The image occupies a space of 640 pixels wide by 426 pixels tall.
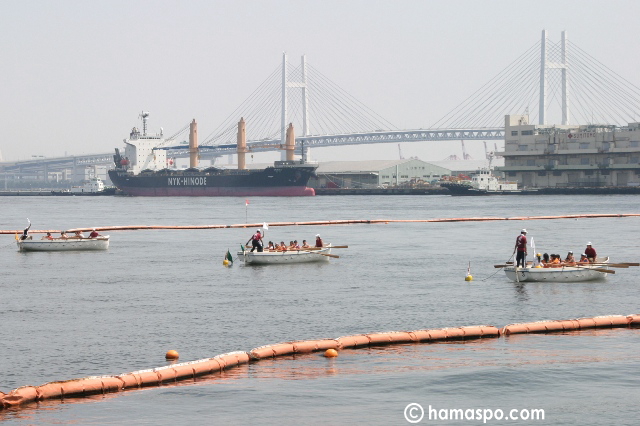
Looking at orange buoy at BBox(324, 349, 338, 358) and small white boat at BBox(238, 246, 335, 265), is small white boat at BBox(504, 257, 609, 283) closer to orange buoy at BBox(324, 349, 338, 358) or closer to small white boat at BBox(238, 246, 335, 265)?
small white boat at BBox(238, 246, 335, 265)

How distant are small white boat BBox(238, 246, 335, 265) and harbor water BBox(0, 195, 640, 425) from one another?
0.69 metres

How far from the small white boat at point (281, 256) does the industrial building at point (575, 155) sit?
14141 cm

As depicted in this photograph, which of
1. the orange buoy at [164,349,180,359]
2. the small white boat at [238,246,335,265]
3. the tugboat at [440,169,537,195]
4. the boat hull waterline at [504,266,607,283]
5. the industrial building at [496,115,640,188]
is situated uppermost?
the industrial building at [496,115,640,188]

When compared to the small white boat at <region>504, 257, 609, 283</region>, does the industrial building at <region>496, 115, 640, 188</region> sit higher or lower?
higher

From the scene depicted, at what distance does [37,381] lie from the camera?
26.9 metres

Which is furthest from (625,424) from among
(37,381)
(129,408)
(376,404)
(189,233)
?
(189,233)

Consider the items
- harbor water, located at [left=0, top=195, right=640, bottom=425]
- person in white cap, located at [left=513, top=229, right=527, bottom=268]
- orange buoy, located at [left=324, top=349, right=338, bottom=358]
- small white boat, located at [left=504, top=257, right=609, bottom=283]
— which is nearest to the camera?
harbor water, located at [left=0, top=195, right=640, bottom=425]

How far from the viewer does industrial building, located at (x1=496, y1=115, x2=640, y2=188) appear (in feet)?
614

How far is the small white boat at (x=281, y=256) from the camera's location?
2205 inches

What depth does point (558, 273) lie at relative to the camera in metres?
45.9

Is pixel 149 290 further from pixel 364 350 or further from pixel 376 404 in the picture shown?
pixel 376 404

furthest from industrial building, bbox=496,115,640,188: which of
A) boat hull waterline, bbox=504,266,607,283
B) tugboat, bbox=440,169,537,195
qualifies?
boat hull waterline, bbox=504,266,607,283

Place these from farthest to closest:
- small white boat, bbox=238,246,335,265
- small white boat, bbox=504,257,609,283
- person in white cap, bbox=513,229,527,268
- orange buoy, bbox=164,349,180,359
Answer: small white boat, bbox=238,246,335,265
small white boat, bbox=504,257,609,283
person in white cap, bbox=513,229,527,268
orange buoy, bbox=164,349,180,359

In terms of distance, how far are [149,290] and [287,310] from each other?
9757 millimetres
